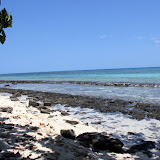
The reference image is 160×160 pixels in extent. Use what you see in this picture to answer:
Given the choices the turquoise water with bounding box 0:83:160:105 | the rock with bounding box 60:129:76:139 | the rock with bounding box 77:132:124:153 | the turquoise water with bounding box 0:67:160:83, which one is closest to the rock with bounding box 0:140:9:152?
the rock with bounding box 60:129:76:139

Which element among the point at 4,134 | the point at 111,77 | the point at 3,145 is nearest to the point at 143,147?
Answer: the point at 3,145

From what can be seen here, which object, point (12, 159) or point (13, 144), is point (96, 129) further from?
point (12, 159)

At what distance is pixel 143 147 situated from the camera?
5.67 meters

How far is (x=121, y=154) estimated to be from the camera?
16.7ft

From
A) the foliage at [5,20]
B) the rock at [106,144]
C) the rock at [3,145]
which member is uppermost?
the foliage at [5,20]

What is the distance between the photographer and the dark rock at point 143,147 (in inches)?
214

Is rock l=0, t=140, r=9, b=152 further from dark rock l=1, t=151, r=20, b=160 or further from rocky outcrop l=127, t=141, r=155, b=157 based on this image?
rocky outcrop l=127, t=141, r=155, b=157

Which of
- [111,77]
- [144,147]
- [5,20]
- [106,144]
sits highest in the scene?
[5,20]

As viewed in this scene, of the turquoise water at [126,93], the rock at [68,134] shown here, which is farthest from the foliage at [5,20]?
the turquoise water at [126,93]

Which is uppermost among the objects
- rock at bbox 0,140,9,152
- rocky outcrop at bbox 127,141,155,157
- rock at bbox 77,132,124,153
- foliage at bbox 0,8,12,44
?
foliage at bbox 0,8,12,44

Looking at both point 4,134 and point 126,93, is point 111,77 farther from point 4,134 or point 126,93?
point 4,134

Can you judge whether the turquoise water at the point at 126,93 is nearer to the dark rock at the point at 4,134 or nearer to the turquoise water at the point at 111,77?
the dark rock at the point at 4,134

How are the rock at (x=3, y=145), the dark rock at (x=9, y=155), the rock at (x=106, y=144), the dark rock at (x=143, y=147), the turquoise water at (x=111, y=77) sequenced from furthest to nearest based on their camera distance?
the turquoise water at (x=111, y=77) → the dark rock at (x=143, y=147) → the rock at (x=106, y=144) → the rock at (x=3, y=145) → the dark rock at (x=9, y=155)

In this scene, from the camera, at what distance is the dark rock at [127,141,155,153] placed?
544cm
